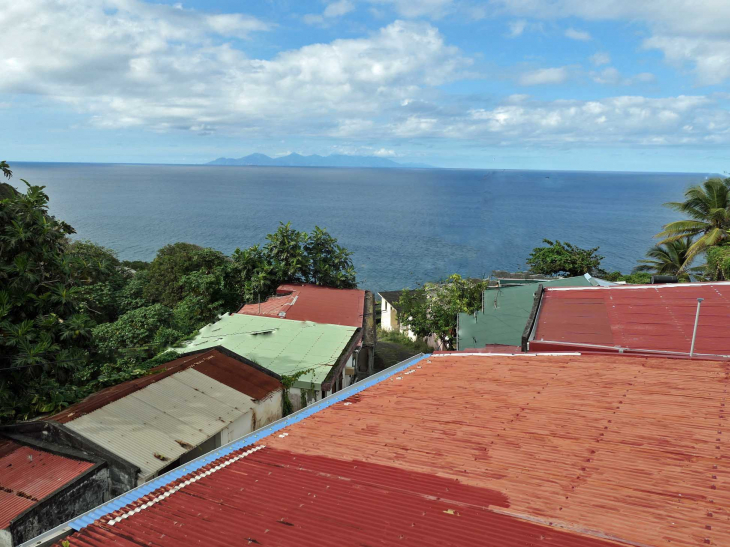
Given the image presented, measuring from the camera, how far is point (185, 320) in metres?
26.0

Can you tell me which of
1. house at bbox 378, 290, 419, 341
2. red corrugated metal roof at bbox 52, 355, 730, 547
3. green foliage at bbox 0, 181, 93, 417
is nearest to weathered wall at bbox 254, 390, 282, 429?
green foliage at bbox 0, 181, 93, 417

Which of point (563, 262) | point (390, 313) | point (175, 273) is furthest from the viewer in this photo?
point (563, 262)

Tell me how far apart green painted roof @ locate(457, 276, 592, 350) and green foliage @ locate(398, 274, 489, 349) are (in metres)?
2.76

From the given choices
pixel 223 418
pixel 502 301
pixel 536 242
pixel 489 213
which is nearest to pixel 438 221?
pixel 489 213

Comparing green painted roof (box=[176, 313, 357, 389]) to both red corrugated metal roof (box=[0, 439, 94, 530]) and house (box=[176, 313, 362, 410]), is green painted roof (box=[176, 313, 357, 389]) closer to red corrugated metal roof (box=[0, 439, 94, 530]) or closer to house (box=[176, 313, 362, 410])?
house (box=[176, 313, 362, 410])

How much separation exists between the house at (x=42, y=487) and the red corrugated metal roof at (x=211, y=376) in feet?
5.02

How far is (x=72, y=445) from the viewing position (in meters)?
9.95

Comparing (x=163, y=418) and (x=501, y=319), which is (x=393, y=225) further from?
(x=163, y=418)

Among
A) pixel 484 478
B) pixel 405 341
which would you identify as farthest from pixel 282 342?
pixel 405 341

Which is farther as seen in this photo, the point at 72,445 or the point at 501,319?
the point at 501,319

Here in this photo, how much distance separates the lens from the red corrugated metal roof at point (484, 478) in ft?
15.2

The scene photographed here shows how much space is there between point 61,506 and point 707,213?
36.6 m

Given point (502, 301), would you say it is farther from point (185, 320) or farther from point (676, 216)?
point (676, 216)

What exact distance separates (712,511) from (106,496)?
9847 millimetres
